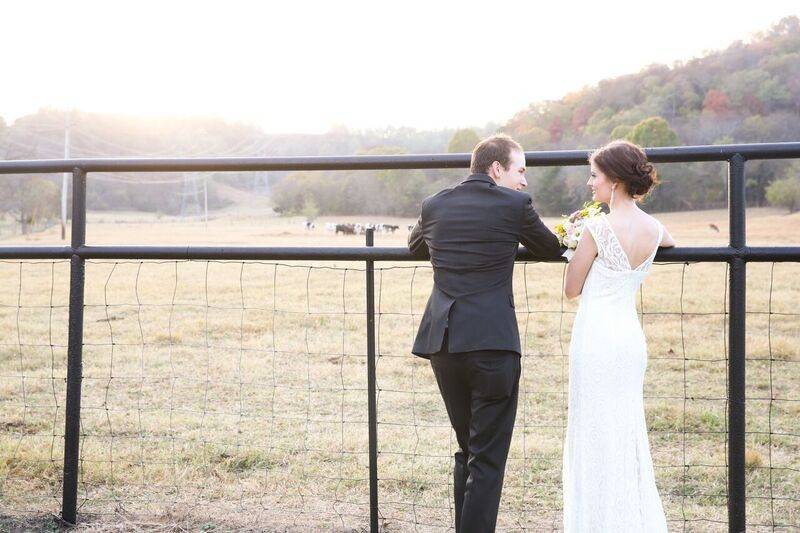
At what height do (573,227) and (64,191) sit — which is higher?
(64,191)

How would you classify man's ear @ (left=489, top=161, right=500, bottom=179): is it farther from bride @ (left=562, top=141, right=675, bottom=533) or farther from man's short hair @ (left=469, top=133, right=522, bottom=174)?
bride @ (left=562, top=141, right=675, bottom=533)

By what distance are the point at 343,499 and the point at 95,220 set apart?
41.5 metres

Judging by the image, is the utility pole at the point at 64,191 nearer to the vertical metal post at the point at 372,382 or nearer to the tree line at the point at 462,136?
the tree line at the point at 462,136

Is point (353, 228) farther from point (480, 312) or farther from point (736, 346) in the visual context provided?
point (480, 312)

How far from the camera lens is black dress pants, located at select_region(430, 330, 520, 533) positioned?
2.58 m

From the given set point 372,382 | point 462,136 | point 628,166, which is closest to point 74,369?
point 372,382

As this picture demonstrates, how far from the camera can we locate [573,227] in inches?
113

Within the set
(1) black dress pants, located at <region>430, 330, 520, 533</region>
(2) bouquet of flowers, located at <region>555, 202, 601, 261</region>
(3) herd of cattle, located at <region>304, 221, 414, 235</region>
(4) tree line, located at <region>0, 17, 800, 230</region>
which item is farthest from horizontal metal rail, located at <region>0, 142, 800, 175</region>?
(3) herd of cattle, located at <region>304, 221, 414, 235</region>

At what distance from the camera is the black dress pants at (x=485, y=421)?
8.46ft

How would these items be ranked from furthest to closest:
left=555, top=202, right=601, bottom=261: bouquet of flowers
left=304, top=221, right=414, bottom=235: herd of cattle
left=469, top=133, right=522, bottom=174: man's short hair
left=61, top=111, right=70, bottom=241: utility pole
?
left=61, top=111, right=70, bottom=241: utility pole < left=304, top=221, right=414, bottom=235: herd of cattle < left=555, top=202, right=601, bottom=261: bouquet of flowers < left=469, top=133, right=522, bottom=174: man's short hair

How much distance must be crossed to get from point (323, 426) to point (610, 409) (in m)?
2.73

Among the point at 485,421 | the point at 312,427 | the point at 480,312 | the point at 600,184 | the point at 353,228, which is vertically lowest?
the point at 312,427

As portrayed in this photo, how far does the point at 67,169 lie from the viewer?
340cm

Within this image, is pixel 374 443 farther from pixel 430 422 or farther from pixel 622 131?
pixel 622 131
